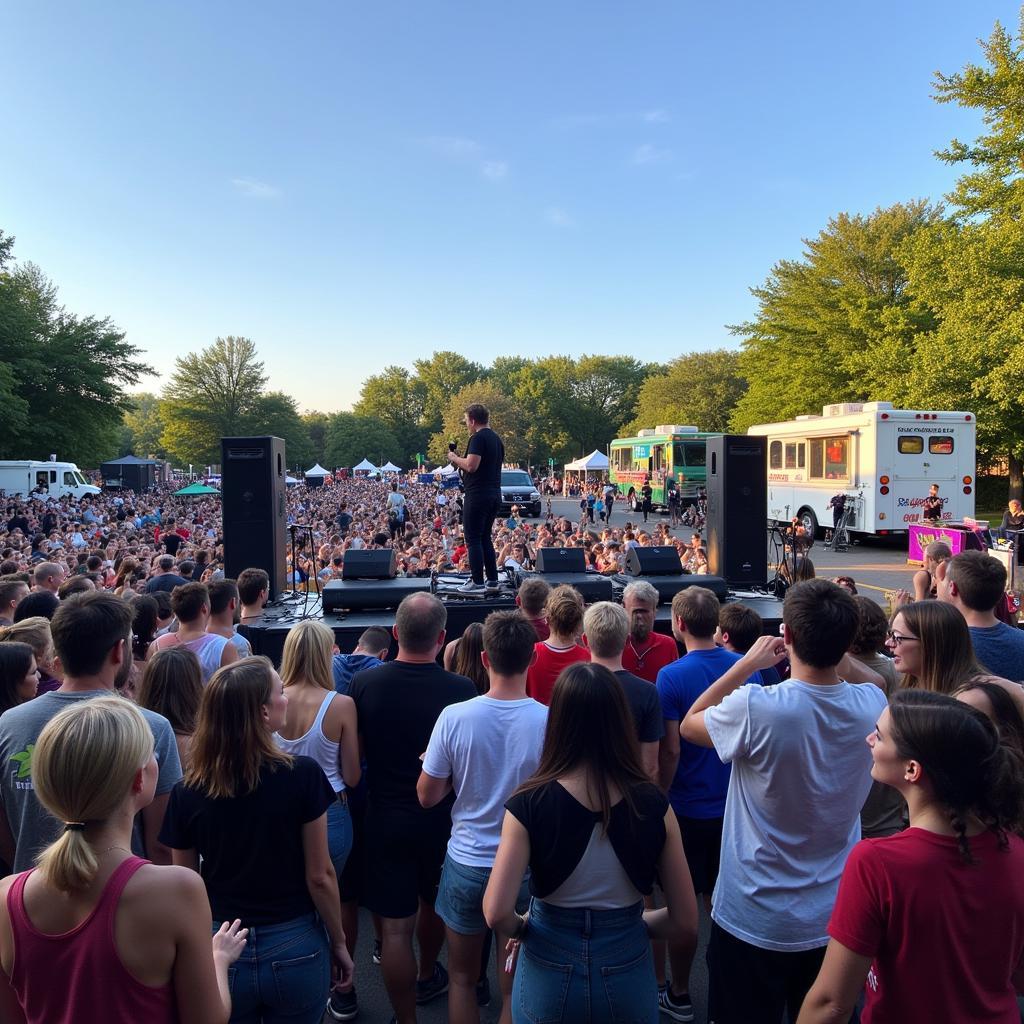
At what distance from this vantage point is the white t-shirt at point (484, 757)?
2662 mm

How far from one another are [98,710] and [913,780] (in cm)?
184

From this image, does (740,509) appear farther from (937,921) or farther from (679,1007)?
(937,921)

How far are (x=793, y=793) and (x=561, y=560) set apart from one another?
6363 millimetres

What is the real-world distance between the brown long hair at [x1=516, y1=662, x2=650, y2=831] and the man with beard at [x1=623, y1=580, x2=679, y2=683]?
2353 mm

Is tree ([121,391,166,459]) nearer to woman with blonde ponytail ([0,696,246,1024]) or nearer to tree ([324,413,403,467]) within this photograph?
tree ([324,413,403,467])

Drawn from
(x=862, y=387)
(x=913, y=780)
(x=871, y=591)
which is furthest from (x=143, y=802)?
(x=862, y=387)

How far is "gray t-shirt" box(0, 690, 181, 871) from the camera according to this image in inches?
97.5

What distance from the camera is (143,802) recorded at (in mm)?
1688

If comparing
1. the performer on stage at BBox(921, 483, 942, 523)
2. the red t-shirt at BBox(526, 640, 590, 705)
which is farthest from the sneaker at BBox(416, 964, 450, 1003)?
the performer on stage at BBox(921, 483, 942, 523)

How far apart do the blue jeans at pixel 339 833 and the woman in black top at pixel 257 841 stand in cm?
79

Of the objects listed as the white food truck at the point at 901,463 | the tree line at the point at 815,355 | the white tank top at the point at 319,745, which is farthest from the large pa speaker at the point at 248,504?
the tree line at the point at 815,355

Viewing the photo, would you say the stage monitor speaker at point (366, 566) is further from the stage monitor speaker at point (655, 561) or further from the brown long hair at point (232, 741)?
the brown long hair at point (232, 741)

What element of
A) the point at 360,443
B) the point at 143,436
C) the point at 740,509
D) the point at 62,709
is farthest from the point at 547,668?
the point at 143,436

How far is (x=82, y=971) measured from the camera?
1536 mm
